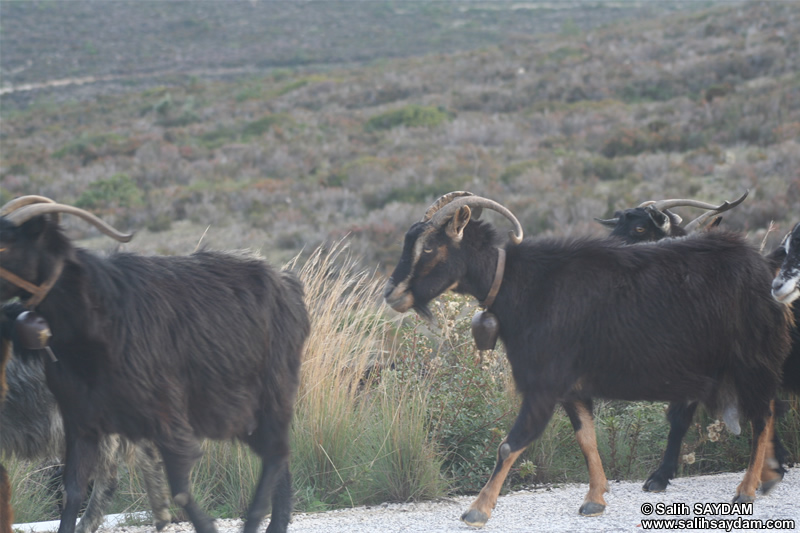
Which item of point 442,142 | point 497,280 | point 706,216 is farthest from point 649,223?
point 442,142

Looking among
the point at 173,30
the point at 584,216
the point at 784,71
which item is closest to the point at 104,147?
the point at 584,216

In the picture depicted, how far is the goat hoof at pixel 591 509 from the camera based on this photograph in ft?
19.3

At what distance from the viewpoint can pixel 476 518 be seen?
558 cm

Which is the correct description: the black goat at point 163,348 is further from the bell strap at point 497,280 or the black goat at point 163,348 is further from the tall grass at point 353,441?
the bell strap at point 497,280

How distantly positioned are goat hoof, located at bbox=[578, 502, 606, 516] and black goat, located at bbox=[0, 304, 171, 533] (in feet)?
9.48

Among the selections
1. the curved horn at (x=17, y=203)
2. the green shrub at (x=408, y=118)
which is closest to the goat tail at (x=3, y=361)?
the curved horn at (x=17, y=203)

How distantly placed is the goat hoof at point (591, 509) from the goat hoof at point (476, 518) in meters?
0.75

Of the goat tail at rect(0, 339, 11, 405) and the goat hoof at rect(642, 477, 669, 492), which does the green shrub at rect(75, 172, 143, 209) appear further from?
the goat hoof at rect(642, 477, 669, 492)

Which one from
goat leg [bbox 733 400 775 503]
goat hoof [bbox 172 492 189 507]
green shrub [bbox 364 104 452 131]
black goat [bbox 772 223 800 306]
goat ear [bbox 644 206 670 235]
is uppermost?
black goat [bbox 772 223 800 306]

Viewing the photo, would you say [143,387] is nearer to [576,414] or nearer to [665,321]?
[576,414]

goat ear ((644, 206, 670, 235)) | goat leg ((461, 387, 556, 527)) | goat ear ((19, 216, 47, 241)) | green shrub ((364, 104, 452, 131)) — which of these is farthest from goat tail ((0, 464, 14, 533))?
green shrub ((364, 104, 452, 131))

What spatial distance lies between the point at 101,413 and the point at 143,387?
282mm

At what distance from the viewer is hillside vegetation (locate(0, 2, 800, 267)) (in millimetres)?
22656

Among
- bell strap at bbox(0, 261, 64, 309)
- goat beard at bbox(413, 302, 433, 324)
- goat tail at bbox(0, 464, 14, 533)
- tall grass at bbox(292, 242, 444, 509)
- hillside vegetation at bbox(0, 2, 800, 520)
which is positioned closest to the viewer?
bell strap at bbox(0, 261, 64, 309)
